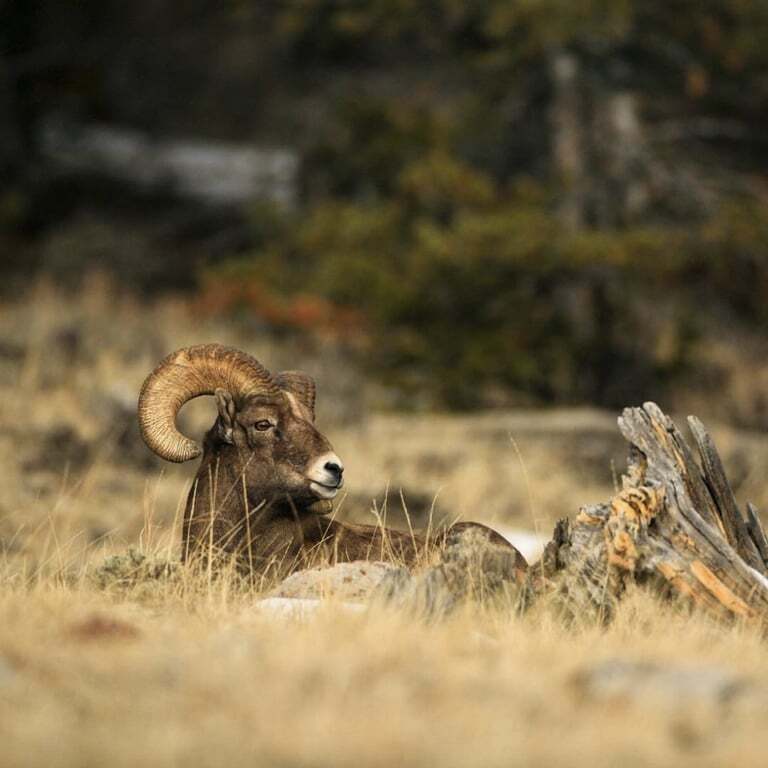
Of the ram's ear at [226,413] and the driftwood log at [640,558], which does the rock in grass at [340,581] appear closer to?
the driftwood log at [640,558]

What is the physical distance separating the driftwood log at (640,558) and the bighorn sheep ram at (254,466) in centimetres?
98

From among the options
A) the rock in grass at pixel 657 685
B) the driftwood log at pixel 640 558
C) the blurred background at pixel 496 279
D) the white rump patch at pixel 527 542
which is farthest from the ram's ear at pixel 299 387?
the blurred background at pixel 496 279

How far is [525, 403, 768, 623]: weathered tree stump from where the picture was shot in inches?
251

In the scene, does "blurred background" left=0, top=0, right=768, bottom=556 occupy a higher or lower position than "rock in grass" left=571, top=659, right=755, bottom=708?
higher

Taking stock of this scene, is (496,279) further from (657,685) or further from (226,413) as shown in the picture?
(657,685)

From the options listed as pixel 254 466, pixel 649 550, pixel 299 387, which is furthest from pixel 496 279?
pixel 649 550

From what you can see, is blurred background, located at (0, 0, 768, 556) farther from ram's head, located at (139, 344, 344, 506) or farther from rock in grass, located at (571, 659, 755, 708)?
rock in grass, located at (571, 659, 755, 708)

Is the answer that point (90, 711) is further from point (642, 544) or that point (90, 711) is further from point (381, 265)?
point (381, 265)

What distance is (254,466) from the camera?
7.52 meters

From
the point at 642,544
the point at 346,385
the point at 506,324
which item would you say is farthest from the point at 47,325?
the point at 642,544

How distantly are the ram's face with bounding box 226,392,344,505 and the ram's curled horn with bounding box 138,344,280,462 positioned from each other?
115 mm

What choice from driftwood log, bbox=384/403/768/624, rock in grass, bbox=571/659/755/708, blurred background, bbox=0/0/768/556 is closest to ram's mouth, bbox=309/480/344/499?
driftwood log, bbox=384/403/768/624

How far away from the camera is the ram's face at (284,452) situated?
7.30 meters

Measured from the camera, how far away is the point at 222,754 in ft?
12.6
